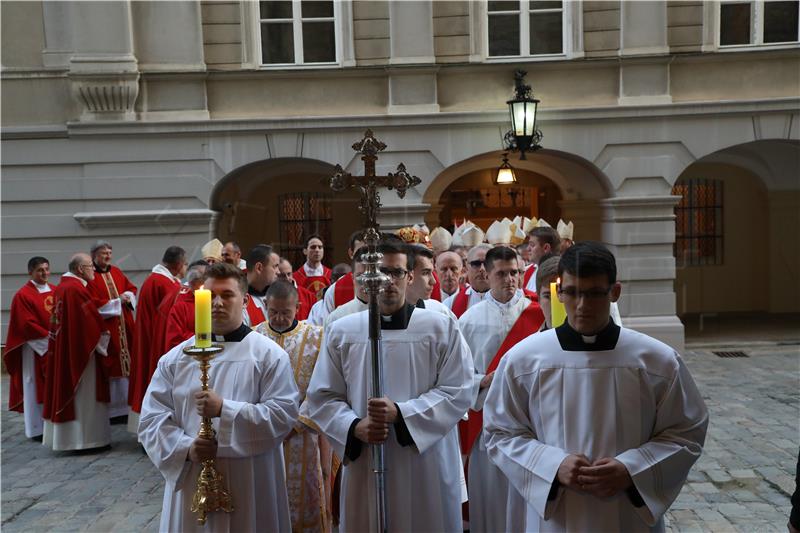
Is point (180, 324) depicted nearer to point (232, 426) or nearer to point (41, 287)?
point (232, 426)

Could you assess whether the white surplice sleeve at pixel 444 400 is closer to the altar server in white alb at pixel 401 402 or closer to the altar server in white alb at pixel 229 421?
the altar server in white alb at pixel 401 402

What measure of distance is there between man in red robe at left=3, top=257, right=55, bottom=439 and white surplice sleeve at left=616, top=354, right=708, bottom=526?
7.49 meters

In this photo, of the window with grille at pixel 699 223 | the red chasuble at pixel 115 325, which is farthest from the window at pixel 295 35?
the window with grille at pixel 699 223

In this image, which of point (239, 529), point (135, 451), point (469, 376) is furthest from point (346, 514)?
point (135, 451)

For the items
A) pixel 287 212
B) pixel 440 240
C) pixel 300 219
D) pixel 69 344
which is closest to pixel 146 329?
pixel 69 344

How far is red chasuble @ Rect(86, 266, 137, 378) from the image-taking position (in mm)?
8453

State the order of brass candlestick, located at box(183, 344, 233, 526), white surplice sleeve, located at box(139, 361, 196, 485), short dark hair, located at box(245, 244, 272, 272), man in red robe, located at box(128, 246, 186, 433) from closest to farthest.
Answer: brass candlestick, located at box(183, 344, 233, 526) → white surplice sleeve, located at box(139, 361, 196, 485) → short dark hair, located at box(245, 244, 272, 272) → man in red robe, located at box(128, 246, 186, 433)

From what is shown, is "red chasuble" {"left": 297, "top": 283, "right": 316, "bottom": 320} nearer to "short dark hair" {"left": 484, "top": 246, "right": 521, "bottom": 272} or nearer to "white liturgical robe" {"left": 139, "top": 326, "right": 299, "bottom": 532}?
"short dark hair" {"left": 484, "top": 246, "right": 521, "bottom": 272}

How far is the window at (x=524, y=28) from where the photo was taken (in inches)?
494

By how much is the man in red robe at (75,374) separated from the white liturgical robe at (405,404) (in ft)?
15.9

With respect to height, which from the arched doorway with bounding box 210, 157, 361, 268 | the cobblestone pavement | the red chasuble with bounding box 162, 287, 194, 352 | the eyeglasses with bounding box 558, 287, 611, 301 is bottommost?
the cobblestone pavement

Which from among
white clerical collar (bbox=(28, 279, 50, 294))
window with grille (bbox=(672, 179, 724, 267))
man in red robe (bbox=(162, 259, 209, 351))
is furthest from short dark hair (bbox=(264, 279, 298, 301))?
window with grille (bbox=(672, 179, 724, 267))

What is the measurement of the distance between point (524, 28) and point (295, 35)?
3.57 metres

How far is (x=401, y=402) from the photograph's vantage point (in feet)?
13.4
